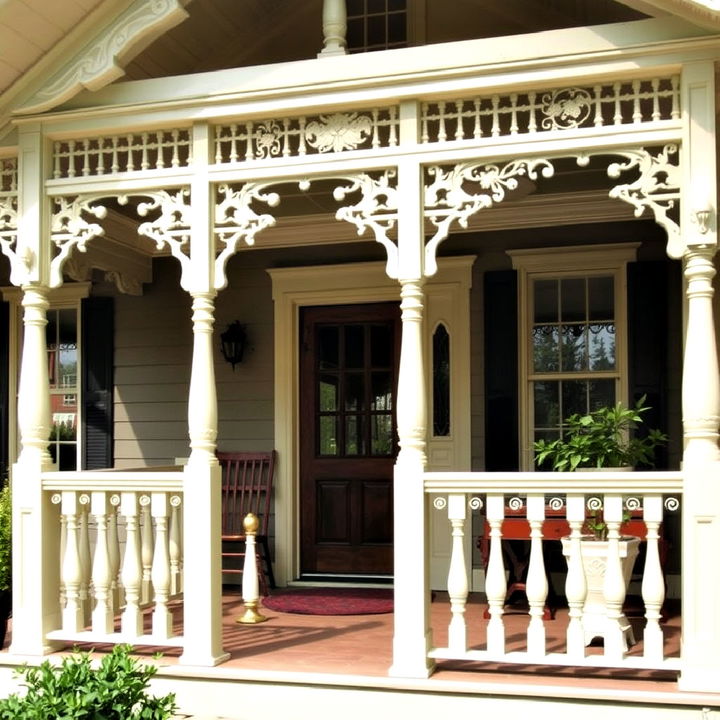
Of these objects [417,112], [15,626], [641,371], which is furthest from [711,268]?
[15,626]

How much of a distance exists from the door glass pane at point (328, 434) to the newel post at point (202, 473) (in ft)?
8.61

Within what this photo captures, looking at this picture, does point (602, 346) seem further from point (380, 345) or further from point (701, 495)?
point (701, 495)

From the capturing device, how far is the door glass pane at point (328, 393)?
25.6ft

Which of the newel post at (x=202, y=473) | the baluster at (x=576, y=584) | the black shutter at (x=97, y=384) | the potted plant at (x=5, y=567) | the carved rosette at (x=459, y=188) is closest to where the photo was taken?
the baluster at (x=576, y=584)

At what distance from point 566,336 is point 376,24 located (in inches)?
105

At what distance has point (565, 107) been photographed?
482 cm

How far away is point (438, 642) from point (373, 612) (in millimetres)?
999

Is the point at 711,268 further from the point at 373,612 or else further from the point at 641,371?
the point at 373,612

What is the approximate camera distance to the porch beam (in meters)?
4.39

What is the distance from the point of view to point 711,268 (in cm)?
446

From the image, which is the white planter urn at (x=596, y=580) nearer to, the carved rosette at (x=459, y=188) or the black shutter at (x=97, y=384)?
the carved rosette at (x=459, y=188)

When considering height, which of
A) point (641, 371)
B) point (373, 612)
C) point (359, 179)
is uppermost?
point (359, 179)

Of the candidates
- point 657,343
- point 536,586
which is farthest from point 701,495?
point 657,343

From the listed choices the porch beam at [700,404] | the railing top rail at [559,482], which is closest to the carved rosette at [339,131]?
the porch beam at [700,404]
